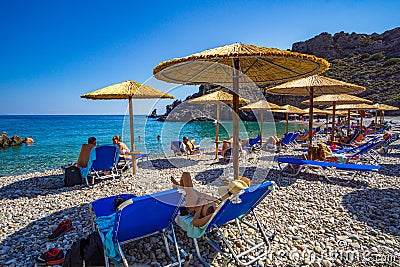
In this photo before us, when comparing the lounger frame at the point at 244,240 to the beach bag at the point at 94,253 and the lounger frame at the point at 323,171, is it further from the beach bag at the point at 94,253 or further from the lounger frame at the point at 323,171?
the lounger frame at the point at 323,171

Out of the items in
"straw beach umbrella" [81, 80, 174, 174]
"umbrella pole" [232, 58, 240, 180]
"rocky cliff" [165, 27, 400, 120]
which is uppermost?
"rocky cliff" [165, 27, 400, 120]

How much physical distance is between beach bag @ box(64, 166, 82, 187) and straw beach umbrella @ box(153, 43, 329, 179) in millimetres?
3409

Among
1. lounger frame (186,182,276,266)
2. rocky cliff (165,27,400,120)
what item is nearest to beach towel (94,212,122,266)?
lounger frame (186,182,276,266)

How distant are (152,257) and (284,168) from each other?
4.90 meters

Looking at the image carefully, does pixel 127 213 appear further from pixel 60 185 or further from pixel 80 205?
pixel 60 185

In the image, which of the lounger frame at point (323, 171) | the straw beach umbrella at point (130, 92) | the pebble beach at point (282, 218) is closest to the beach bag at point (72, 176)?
the pebble beach at point (282, 218)

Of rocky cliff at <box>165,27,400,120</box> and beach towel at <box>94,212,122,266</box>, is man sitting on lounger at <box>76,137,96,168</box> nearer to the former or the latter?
beach towel at <box>94,212,122,266</box>

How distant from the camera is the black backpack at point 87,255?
7.80 feet

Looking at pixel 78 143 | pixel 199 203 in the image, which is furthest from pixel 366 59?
pixel 199 203

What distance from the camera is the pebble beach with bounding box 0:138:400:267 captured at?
106 inches

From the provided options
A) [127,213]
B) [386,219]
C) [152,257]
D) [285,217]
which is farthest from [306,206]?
[127,213]

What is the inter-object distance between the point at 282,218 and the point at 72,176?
456 cm

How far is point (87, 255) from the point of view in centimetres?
238

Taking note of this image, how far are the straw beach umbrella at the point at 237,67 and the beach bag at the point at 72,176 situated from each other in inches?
134
